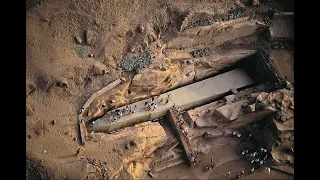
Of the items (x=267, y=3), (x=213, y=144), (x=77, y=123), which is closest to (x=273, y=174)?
(x=213, y=144)

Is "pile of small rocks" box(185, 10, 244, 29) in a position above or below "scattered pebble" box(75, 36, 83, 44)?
above

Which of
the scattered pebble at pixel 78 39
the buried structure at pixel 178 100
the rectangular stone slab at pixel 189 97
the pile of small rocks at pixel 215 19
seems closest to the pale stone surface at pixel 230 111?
the buried structure at pixel 178 100

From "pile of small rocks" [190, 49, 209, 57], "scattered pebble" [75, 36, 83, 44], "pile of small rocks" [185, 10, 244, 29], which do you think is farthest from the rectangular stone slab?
"scattered pebble" [75, 36, 83, 44]

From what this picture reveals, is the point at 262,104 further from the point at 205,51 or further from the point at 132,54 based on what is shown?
the point at 132,54

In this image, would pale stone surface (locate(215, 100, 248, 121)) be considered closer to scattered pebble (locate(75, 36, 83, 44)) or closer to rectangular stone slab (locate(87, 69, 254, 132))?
rectangular stone slab (locate(87, 69, 254, 132))

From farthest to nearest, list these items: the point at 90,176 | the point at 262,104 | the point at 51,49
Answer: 1. the point at 262,104
2. the point at 51,49
3. the point at 90,176
